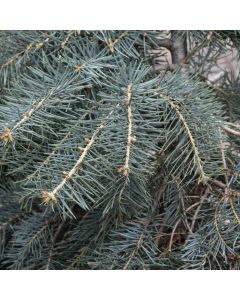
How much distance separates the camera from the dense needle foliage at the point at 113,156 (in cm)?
62

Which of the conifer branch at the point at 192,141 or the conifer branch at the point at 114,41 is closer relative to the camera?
the conifer branch at the point at 192,141

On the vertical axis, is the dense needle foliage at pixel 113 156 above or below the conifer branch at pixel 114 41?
below

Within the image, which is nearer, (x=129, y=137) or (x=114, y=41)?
(x=129, y=137)

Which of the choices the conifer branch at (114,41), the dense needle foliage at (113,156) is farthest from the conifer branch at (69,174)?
the conifer branch at (114,41)

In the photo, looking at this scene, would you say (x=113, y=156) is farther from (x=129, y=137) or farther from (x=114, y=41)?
(x=114, y=41)

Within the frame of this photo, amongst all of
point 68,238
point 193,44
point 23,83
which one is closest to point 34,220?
point 68,238

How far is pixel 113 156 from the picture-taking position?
0.61 m

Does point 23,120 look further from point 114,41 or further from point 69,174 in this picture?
point 114,41

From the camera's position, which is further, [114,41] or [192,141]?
[114,41]

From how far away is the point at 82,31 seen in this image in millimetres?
765

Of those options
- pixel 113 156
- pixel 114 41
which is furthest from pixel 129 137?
pixel 114 41

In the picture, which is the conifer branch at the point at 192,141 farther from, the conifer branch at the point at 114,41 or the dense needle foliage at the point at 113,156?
the conifer branch at the point at 114,41

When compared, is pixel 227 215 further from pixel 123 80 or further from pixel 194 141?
pixel 123 80

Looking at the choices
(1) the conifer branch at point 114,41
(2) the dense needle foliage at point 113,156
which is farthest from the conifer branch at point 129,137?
(1) the conifer branch at point 114,41
